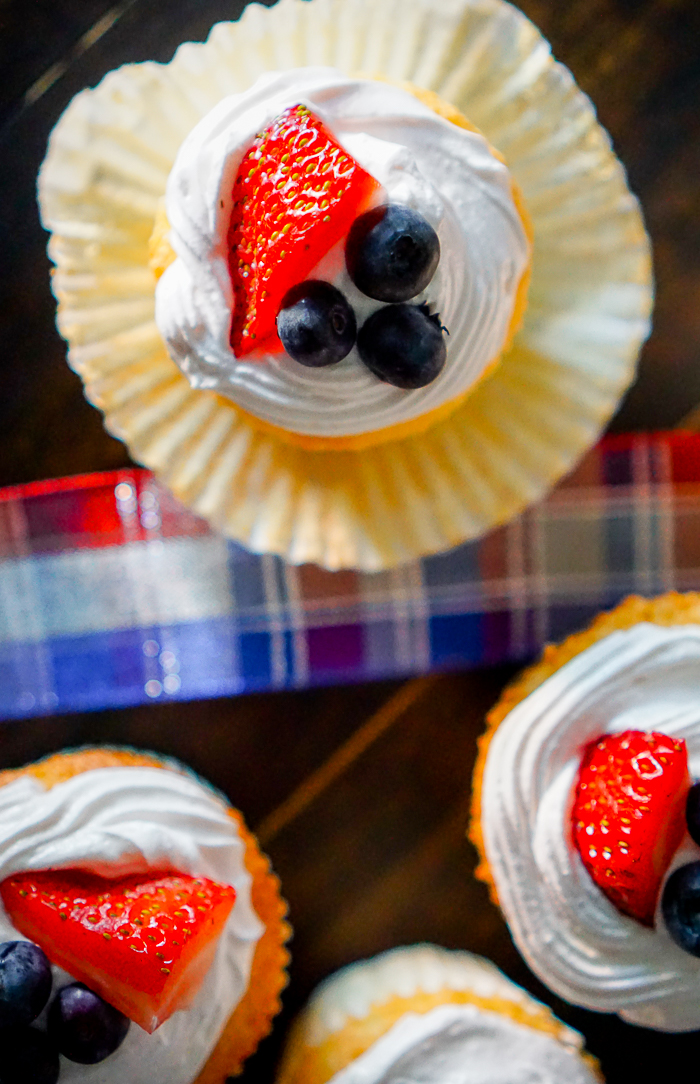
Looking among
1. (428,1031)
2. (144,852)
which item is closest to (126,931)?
(144,852)

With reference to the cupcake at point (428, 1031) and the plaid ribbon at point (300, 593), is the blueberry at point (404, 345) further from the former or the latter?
the cupcake at point (428, 1031)

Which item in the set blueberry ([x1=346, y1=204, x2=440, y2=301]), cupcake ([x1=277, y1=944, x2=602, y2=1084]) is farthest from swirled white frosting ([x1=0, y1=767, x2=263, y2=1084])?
blueberry ([x1=346, y1=204, x2=440, y2=301])

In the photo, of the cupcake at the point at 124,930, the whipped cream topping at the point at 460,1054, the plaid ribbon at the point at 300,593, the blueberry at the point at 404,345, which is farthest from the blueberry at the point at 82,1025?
the blueberry at the point at 404,345

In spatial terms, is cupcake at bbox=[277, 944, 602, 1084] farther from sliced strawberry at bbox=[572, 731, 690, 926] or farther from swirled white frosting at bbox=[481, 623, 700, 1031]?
sliced strawberry at bbox=[572, 731, 690, 926]

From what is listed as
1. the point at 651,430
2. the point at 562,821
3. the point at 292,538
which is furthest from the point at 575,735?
the point at 651,430

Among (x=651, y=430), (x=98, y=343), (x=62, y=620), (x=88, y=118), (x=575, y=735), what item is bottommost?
(x=575, y=735)

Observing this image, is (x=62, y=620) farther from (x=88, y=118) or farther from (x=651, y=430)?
(x=651, y=430)

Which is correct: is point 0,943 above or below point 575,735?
below
